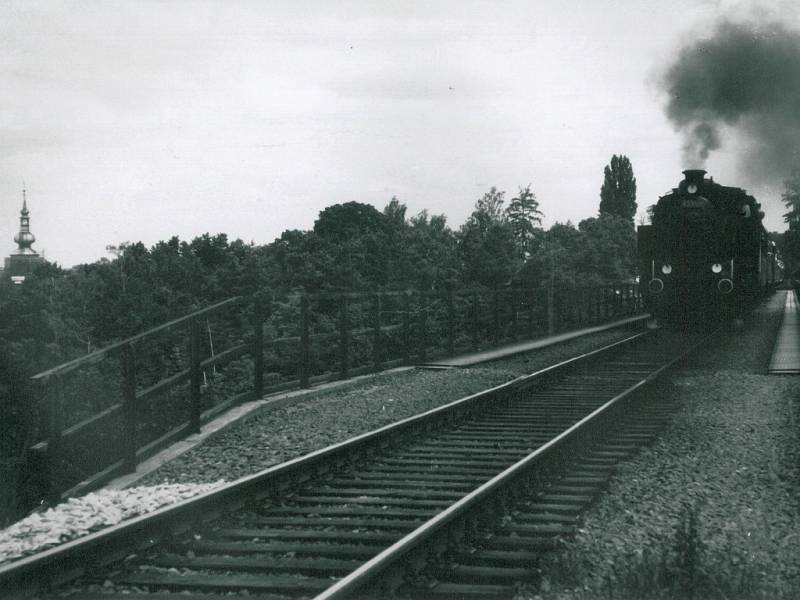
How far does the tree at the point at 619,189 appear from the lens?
352 ft

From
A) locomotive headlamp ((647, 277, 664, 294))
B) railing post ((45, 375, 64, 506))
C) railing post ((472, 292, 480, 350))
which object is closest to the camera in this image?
railing post ((45, 375, 64, 506))

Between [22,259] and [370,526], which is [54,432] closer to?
[370,526]

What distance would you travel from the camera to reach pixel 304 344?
12.1 m

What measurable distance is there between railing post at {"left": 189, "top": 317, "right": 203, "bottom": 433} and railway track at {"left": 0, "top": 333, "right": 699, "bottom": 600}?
6.08 feet

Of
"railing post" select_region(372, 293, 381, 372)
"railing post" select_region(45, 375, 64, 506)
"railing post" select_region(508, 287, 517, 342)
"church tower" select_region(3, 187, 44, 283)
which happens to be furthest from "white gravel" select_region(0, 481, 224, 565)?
"church tower" select_region(3, 187, 44, 283)

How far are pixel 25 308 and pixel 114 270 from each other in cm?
1235

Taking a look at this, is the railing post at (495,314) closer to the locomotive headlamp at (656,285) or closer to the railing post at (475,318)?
the railing post at (475,318)

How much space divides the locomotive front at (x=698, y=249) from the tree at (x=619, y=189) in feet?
278

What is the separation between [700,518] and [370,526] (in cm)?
211

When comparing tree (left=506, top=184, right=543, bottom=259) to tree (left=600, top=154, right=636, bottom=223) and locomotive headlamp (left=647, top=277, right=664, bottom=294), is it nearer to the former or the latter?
tree (left=600, top=154, right=636, bottom=223)

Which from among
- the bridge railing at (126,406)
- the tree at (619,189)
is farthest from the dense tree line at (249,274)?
the bridge railing at (126,406)

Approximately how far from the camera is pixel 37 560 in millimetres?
4535

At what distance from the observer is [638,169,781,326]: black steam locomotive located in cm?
2270

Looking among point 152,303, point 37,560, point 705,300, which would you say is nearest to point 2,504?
point 705,300
